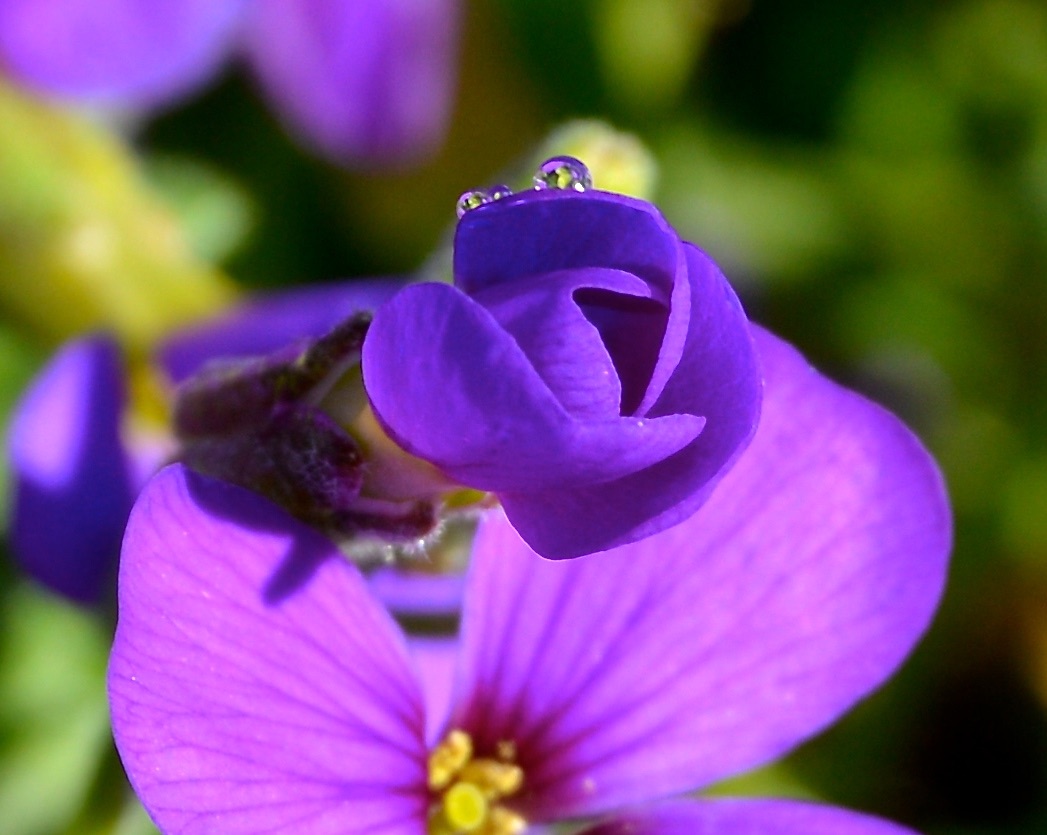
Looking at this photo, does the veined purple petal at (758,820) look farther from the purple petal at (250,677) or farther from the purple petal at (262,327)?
the purple petal at (262,327)

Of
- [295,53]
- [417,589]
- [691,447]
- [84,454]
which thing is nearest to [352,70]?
[295,53]

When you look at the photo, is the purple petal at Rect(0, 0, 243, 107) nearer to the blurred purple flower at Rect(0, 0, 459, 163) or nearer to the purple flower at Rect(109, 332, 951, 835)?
the blurred purple flower at Rect(0, 0, 459, 163)

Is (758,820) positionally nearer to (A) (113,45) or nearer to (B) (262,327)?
(B) (262,327)

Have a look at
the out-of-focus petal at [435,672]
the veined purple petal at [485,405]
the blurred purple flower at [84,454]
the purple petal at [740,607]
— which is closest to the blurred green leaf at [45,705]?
the blurred purple flower at [84,454]

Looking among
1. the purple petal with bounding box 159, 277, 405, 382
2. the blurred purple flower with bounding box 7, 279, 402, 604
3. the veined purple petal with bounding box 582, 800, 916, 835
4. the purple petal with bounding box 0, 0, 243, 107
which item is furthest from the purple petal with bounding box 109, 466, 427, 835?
the purple petal with bounding box 0, 0, 243, 107

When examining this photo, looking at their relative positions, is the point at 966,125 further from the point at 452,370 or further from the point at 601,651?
the point at 452,370

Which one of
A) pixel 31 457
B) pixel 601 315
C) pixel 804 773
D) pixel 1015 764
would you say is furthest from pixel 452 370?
pixel 1015 764
